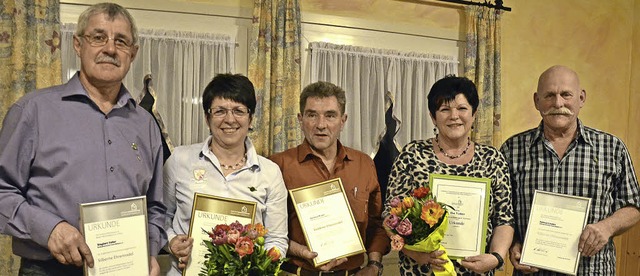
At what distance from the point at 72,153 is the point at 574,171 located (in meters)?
2.35

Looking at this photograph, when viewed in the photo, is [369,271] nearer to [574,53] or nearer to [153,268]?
[153,268]

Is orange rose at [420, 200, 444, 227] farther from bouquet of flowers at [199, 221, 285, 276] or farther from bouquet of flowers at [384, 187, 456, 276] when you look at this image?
bouquet of flowers at [199, 221, 285, 276]

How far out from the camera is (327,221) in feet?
8.46

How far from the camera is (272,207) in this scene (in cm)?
253

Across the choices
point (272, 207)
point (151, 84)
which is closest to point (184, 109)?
point (151, 84)

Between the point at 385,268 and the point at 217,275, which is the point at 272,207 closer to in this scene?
the point at 217,275

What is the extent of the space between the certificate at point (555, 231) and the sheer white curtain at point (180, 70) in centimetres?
240

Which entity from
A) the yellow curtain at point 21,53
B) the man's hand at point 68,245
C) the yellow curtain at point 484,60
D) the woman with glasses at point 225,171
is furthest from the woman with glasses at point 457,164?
the yellow curtain at point 21,53

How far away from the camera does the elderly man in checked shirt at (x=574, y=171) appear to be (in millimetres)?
2809

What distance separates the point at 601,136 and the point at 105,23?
8.06ft

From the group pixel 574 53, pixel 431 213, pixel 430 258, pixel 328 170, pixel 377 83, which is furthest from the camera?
pixel 574 53

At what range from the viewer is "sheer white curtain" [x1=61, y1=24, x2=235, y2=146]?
395cm

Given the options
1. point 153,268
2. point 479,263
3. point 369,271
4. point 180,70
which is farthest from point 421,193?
point 180,70

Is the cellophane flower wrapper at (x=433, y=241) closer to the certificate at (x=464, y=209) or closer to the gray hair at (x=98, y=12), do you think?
the certificate at (x=464, y=209)
